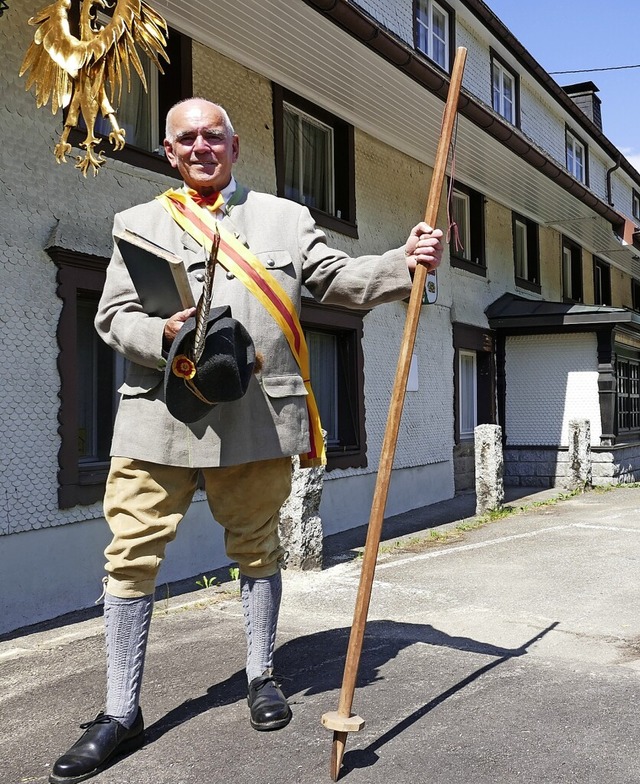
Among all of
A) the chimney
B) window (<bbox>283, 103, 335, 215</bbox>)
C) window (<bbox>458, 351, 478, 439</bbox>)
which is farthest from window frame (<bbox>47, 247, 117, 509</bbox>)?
the chimney

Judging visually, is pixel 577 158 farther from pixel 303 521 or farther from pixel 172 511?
pixel 172 511

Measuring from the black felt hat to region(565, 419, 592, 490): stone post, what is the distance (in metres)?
10.5

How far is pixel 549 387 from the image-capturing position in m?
14.1

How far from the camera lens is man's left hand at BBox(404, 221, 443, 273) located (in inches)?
111

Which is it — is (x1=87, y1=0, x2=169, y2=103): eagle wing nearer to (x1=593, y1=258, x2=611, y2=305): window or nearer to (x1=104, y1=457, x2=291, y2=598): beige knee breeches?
(x1=104, y1=457, x2=291, y2=598): beige knee breeches

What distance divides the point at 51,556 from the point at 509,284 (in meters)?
10.6

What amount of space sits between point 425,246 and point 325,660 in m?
1.95

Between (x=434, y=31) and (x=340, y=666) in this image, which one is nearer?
(x=340, y=666)

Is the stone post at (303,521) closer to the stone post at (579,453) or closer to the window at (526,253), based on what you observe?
the stone post at (579,453)

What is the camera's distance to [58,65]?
3.95 meters

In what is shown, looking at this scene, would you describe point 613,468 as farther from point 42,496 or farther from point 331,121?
point 42,496

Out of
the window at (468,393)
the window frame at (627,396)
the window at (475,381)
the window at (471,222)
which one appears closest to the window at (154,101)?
the window at (475,381)

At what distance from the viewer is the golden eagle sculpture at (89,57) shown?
12.1 feet

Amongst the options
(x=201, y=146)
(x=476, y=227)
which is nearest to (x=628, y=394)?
(x=476, y=227)
